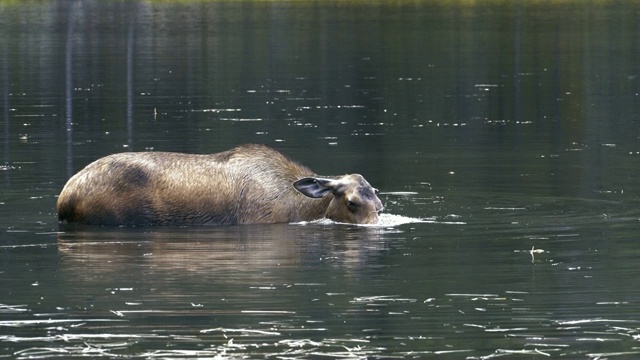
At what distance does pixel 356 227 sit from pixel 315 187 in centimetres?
79

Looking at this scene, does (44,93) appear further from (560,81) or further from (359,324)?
(359,324)

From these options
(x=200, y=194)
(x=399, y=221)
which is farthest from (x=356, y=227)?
(x=200, y=194)

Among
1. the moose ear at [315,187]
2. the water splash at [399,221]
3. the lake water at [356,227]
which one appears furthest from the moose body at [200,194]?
the lake water at [356,227]

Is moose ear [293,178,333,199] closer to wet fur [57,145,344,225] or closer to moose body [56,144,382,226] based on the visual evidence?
moose body [56,144,382,226]

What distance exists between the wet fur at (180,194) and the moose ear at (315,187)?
0.35 m

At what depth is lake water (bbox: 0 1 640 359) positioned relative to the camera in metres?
14.2

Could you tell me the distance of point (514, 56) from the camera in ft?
190

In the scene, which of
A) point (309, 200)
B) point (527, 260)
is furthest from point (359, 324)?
point (309, 200)

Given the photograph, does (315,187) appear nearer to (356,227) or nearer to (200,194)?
(356,227)

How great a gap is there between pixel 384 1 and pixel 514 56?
58407 millimetres

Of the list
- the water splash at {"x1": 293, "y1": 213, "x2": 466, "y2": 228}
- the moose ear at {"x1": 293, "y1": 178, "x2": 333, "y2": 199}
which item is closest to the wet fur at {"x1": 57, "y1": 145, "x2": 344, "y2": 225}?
the moose ear at {"x1": 293, "y1": 178, "x2": 333, "y2": 199}

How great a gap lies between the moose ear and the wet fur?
1.14 feet

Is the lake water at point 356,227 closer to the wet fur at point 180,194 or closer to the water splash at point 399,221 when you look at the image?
the water splash at point 399,221

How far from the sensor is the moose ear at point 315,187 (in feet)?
70.0
